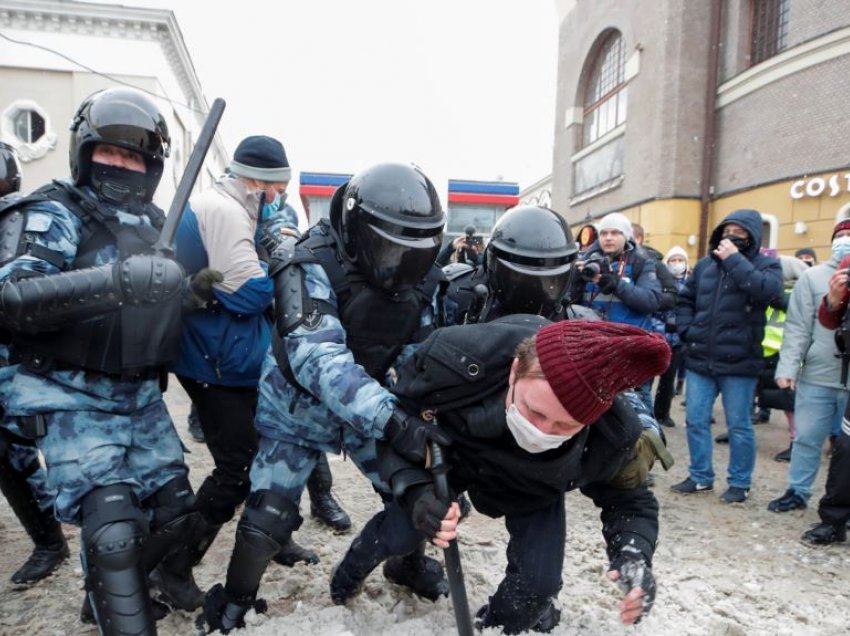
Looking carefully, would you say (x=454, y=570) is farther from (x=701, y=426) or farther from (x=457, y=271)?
(x=701, y=426)

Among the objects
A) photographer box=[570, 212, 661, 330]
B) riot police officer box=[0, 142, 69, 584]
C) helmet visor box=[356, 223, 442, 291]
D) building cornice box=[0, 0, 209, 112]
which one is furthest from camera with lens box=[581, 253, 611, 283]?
building cornice box=[0, 0, 209, 112]

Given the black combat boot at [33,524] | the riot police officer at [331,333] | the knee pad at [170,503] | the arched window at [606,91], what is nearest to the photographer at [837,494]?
the riot police officer at [331,333]

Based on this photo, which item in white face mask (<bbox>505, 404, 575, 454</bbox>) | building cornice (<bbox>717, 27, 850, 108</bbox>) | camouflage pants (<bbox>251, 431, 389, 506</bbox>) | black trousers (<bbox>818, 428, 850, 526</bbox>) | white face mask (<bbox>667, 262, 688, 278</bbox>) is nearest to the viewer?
white face mask (<bbox>505, 404, 575, 454</bbox>)

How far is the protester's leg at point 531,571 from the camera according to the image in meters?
1.98

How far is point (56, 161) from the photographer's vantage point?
19688mm

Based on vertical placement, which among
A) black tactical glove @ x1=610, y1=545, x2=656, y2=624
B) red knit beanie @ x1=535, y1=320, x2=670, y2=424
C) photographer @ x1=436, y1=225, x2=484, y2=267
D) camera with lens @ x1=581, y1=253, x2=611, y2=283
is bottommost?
black tactical glove @ x1=610, y1=545, x2=656, y2=624

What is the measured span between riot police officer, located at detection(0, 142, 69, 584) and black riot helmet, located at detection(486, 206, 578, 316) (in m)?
2.10

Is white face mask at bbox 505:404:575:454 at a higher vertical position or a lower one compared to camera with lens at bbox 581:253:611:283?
lower

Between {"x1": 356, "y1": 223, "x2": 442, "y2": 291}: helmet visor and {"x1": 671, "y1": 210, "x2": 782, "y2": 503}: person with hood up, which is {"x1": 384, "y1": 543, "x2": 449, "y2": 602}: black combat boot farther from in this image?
{"x1": 671, "y1": 210, "x2": 782, "y2": 503}: person with hood up

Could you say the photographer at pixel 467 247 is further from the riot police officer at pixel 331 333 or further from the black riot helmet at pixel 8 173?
the black riot helmet at pixel 8 173

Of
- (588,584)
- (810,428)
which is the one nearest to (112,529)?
(588,584)

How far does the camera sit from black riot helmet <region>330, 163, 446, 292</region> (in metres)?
2.06

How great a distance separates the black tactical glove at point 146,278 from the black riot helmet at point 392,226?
2.02 ft

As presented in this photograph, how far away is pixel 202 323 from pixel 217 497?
2.27 ft
